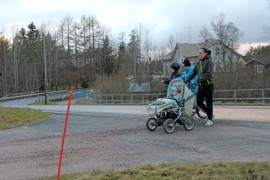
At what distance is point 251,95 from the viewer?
26312mm

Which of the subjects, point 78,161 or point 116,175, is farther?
point 78,161

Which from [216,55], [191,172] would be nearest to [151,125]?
[191,172]

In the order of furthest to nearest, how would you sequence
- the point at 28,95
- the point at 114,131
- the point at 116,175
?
the point at 28,95
the point at 114,131
the point at 116,175

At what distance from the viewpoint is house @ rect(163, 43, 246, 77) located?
123 feet

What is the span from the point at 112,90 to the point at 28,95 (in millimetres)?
32243

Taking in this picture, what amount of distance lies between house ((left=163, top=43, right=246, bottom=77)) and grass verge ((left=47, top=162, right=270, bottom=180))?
25.1 meters

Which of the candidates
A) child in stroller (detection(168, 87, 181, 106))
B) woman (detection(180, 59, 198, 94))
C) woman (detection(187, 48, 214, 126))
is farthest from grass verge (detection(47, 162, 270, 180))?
woman (detection(180, 59, 198, 94))

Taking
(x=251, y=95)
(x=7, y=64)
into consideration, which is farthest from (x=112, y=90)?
(x=7, y=64)

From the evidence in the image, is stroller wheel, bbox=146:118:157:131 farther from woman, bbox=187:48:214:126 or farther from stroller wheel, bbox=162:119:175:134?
woman, bbox=187:48:214:126

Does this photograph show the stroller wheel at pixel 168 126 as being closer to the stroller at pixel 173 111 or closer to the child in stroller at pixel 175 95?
the stroller at pixel 173 111

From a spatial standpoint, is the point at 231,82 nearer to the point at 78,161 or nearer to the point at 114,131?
the point at 114,131

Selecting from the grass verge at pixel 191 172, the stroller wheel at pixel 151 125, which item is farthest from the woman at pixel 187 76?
the grass verge at pixel 191 172

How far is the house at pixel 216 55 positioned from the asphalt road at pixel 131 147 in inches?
843

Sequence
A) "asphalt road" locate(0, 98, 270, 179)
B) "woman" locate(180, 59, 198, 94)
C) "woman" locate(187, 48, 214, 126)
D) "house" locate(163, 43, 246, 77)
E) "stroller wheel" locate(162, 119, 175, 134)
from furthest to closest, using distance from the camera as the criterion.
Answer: "house" locate(163, 43, 246, 77) → "woman" locate(180, 59, 198, 94) → "woman" locate(187, 48, 214, 126) → "stroller wheel" locate(162, 119, 175, 134) → "asphalt road" locate(0, 98, 270, 179)
